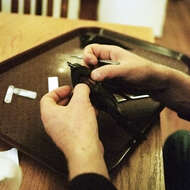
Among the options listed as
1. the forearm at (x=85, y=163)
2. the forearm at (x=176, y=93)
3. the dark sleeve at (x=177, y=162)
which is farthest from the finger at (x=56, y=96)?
the dark sleeve at (x=177, y=162)

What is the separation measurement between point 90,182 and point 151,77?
358mm

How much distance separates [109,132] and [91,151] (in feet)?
0.56

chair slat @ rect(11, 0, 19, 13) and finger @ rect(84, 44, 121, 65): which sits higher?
chair slat @ rect(11, 0, 19, 13)

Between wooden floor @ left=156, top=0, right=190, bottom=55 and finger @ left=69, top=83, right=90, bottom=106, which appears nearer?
finger @ left=69, top=83, right=90, bottom=106

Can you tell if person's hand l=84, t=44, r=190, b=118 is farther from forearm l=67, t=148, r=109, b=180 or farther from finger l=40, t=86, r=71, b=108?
forearm l=67, t=148, r=109, b=180

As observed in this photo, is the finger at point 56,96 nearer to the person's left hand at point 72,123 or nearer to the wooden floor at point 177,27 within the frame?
the person's left hand at point 72,123

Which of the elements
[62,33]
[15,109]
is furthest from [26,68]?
[62,33]

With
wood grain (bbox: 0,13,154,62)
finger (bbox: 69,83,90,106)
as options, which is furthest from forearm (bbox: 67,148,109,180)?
wood grain (bbox: 0,13,154,62)

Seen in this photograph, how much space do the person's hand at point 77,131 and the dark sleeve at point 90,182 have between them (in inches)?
0.4

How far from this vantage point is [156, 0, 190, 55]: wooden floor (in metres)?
2.81

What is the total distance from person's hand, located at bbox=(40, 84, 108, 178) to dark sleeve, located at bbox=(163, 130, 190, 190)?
1.17 feet

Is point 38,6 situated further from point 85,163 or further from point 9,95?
point 85,163

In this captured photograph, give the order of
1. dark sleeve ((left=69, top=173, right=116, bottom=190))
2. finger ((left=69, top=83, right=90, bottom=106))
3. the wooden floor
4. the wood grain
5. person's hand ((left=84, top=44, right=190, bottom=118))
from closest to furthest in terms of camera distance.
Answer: dark sleeve ((left=69, top=173, right=116, bottom=190)) → finger ((left=69, top=83, right=90, bottom=106)) → person's hand ((left=84, top=44, right=190, bottom=118)) → the wood grain → the wooden floor

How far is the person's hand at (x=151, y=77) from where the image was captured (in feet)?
2.30
